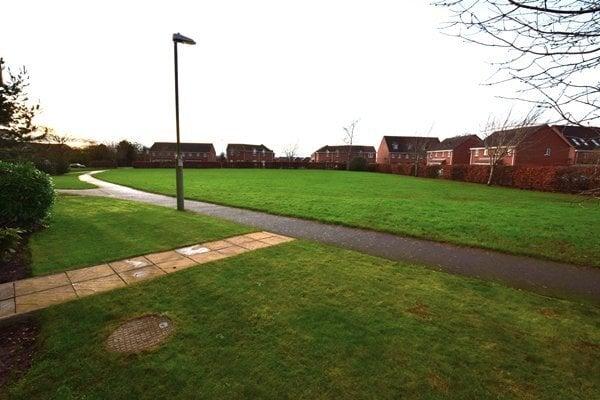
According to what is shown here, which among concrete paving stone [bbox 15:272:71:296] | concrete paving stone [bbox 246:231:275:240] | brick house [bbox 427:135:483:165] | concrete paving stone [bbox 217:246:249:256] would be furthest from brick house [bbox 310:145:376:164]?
concrete paving stone [bbox 15:272:71:296]

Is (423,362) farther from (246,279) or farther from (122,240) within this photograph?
(122,240)

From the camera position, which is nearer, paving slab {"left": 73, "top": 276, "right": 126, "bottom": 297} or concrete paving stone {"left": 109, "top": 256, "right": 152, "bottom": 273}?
paving slab {"left": 73, "top": 276, "right": 126, "bottom": 297}

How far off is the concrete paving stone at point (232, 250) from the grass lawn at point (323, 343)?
3.94 ft

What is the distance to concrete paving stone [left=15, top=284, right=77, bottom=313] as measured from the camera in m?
3.90

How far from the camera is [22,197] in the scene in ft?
24.7

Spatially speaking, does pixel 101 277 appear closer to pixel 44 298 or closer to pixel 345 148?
pixel 44 298

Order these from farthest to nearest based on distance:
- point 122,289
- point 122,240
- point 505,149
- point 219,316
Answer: point 505,149
point 122,240
point 122,289
point 219,316

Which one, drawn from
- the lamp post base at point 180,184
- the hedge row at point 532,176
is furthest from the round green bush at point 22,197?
the hedge row at point 532,176

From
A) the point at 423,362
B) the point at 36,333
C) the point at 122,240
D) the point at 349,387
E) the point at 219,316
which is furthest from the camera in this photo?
the point at 122,240

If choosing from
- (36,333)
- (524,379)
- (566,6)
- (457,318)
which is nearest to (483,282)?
(457,318)

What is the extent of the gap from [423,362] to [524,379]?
83 centimetres

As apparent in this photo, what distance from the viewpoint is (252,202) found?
1330 centimetres

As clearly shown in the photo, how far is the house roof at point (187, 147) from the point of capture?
9408cm

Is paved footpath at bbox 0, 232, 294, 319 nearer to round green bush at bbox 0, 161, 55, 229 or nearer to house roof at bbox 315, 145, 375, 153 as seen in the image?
round green bush at bbox 0, 161, 55, 229
